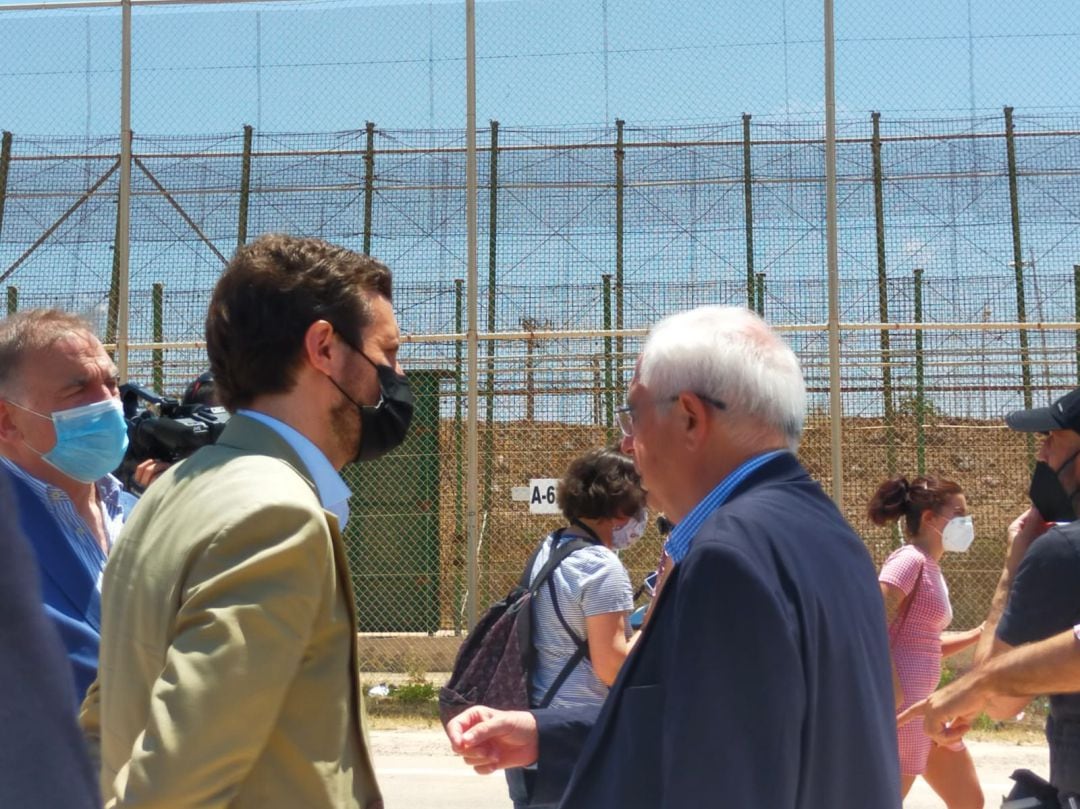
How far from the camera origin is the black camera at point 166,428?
12.7 feet

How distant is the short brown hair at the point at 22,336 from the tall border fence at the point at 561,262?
6.61 metres

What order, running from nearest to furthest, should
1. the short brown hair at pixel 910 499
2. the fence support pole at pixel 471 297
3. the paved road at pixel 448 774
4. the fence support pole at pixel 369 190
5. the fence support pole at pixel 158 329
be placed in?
the short brown hair at pixel 910 499, the paved road at pixel 448 774, the fence support pole at pixel 471 297, the fence support pole at pixel 158 329, the fence support pole at pixel 369 190

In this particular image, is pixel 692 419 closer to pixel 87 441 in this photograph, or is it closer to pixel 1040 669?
pixel 1040 669

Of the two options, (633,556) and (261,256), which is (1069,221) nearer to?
(633,556)

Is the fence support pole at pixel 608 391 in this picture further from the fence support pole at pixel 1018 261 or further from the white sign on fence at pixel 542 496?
the fence support pole at pixel 1018 261

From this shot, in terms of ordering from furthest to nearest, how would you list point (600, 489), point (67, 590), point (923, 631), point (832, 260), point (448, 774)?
point (832, 260), point (448, 774), point (923, 631), point (600, 489), point (67, 590)

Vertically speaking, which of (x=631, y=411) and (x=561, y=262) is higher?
(x=561, y=262)

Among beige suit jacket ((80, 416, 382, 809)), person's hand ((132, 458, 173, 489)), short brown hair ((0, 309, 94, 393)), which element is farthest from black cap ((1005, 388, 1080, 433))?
short brown hair ((0, 309, 94, 393))

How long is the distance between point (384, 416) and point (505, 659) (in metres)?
2.06

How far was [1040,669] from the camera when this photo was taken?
3010mm

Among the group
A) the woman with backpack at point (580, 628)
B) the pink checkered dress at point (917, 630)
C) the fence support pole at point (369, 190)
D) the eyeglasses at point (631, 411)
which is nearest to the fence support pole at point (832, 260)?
the pink checkered dress at point (917, 630)

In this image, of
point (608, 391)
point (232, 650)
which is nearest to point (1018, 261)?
point (608, 391)

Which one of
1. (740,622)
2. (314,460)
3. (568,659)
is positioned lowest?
(568,659)

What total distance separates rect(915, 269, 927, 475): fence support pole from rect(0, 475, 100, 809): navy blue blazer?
9.67 metres
